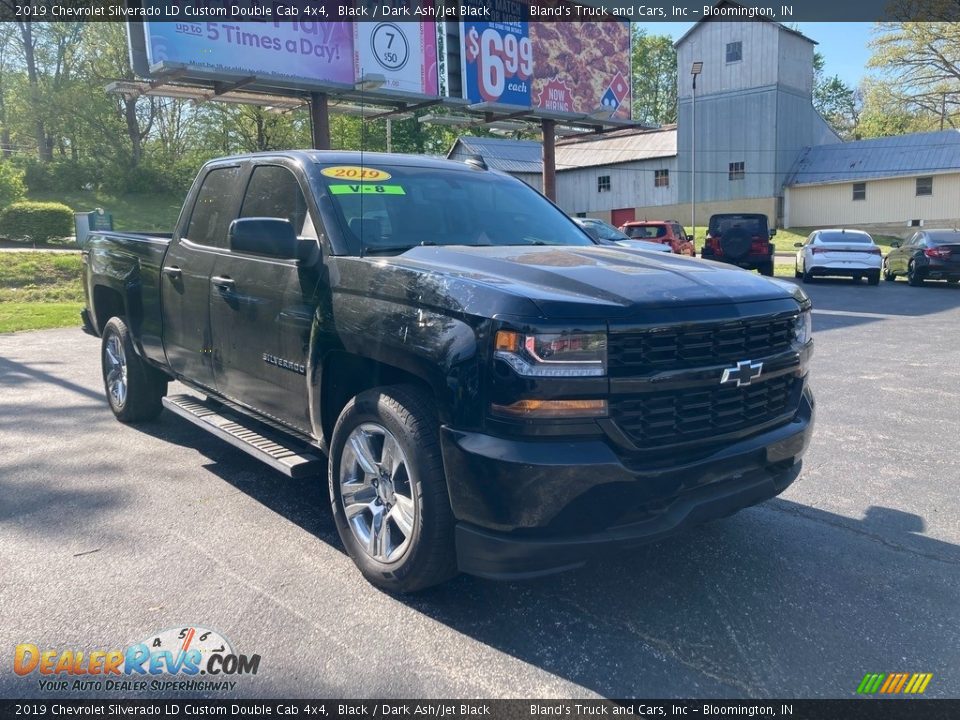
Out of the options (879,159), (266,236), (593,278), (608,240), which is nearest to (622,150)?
(879,159)

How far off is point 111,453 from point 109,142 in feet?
157

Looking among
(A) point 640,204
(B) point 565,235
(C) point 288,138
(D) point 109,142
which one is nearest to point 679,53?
(A) point 640,204

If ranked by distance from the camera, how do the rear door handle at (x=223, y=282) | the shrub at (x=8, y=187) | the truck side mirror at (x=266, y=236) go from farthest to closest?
the shrub at (x=8, y=187) < the rear door handle at (x=223, y=282) < the truck side mirror at (x=266, y=236)

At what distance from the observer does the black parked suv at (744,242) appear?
20.6 meters

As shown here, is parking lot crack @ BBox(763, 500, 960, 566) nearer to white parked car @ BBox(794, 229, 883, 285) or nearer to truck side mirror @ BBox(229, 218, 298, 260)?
truck side mirror @ BBox(229, 218, 298, 260)

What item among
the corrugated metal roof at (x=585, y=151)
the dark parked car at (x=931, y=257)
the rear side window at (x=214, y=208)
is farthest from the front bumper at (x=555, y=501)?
the corrugated metal roof at (x=585, y=151)

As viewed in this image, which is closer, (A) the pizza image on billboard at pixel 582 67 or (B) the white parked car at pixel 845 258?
(B) the white parked car at pixel 845 258

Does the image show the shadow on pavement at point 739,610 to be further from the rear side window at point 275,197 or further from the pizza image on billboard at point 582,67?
the pizza image on billboard at point 582,67

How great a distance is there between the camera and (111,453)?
543 cm

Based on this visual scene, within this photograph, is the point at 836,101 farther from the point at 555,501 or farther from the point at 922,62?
the point at 555,501

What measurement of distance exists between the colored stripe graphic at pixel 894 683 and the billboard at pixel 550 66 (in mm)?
19226

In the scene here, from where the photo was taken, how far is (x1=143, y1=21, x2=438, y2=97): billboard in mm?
15312

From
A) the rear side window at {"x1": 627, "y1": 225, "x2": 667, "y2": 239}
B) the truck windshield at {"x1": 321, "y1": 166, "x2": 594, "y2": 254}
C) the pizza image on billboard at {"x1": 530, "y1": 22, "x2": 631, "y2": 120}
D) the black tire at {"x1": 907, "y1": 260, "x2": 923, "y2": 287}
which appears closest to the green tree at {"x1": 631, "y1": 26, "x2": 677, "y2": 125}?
the pizza image on billboard at {"x1": 530, "y1": 22, "x2": 631, "y2": 120}

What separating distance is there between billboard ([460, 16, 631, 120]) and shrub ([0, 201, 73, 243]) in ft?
42.9
